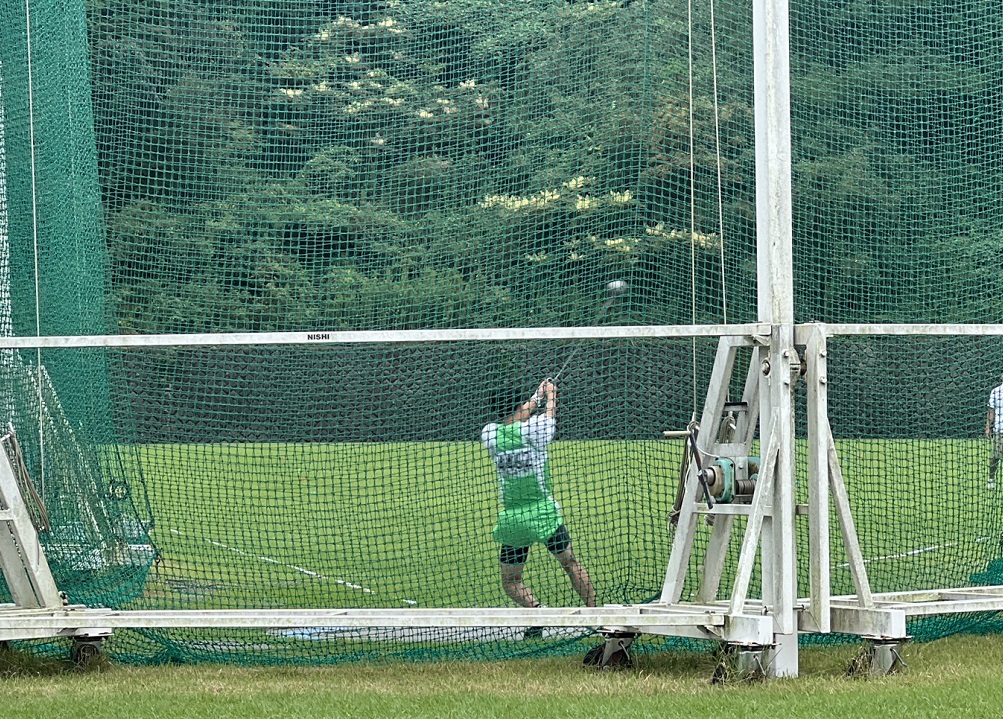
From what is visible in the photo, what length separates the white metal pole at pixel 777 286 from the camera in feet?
21.2

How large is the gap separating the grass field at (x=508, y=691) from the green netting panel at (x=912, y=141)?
247cm

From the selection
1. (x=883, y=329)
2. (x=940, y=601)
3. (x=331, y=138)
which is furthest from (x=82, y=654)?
(x=940, y=601)

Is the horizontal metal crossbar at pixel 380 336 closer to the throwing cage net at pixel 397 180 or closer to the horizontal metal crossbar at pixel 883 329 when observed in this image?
the horizontal metal crossbar at pixel 883 329

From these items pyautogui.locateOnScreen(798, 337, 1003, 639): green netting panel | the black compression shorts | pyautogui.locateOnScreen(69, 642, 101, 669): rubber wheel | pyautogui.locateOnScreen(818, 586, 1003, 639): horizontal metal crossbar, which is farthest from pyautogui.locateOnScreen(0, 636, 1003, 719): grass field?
pyautogui.locateOnScreen(798, 337, 1003, 639): green netting panel

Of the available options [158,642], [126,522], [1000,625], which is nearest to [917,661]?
[1000,625]

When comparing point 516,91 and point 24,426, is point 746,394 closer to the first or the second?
point 516,91

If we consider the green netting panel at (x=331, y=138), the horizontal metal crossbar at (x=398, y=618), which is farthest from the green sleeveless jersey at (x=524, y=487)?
the horizontal metal crossbar at (x=398, y=618)

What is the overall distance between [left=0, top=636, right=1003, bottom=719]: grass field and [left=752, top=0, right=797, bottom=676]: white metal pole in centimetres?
43

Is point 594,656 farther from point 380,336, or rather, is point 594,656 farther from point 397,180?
point 397,180

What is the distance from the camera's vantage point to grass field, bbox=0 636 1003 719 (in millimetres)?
5734

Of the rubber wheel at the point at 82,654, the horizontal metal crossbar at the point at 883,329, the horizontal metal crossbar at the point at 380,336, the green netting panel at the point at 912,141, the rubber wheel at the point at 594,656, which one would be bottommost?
the rubber wheel at the point at 594,656

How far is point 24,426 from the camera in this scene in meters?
8.02

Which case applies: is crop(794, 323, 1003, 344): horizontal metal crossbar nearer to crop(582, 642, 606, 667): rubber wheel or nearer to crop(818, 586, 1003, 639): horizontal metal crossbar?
crop(818, 586, 1003, 639): horizontal metal crossbar

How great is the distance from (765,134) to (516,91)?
2.25m
